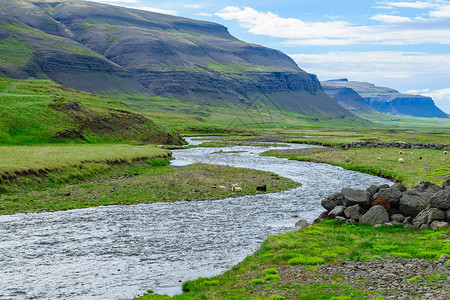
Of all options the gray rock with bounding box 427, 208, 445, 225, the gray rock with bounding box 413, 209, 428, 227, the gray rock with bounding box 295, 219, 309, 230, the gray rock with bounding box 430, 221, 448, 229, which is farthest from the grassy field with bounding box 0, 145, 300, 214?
the gray rock with bounding box 430, 221, 448, 229

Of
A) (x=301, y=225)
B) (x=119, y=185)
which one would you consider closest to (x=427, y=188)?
(x=301, y=225)

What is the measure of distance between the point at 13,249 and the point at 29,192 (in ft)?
67.6

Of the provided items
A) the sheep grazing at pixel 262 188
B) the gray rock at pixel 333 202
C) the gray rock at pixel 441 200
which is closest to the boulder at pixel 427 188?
the gray rock at pixel 441 200

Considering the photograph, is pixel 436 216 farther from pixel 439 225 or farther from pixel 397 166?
pixel 397 166

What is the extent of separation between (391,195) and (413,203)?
2.04 metres

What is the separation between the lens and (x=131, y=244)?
102 feet

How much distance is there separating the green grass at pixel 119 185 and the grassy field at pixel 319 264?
22597 mm

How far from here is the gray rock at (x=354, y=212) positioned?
35844 mm

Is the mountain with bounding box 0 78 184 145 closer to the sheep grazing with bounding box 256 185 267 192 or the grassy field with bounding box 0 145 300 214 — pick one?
the grassy field with bounding box 0 145 300 214

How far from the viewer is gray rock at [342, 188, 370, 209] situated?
36625 millimetres

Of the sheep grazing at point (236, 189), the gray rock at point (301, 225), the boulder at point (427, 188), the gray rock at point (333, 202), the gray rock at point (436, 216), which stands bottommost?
the sheep grazing at point (236, 189)

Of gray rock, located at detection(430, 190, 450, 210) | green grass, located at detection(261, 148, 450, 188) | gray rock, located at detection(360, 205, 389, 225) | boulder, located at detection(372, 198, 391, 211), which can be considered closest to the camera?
gray rock, located at detection(430, 190, 450, 210)

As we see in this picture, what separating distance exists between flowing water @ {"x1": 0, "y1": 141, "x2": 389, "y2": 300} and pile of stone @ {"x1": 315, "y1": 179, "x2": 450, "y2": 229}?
4.44 meters

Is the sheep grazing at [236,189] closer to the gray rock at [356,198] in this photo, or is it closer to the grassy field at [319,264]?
the gray rock at [356,198]
